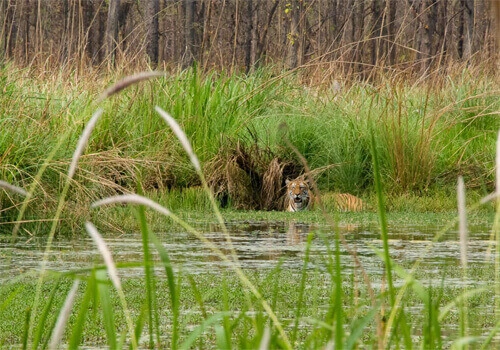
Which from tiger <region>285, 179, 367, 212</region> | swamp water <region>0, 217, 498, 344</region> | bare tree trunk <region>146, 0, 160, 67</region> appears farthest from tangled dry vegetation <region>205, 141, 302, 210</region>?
bare tree trunk <region>146, 0, 160, 67</region>

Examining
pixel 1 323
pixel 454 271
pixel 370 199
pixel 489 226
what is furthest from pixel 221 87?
pixel 1 323

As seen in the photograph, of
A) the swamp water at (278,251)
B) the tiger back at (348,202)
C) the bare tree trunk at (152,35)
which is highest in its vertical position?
the bare tree trunk at (152,35)

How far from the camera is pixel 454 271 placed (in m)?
5.61

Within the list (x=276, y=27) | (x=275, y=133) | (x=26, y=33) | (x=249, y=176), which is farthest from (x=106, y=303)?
(x=276, y=27)

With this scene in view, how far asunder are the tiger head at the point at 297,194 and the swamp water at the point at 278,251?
4.11ft

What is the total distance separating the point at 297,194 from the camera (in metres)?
9.18

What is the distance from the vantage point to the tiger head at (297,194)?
914 cm

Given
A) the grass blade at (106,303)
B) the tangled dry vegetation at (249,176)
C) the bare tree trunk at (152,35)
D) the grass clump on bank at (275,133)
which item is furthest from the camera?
the bare tree trunk at (152,35)

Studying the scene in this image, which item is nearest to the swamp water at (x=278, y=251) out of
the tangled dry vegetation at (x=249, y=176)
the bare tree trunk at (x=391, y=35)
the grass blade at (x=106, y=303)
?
the tangled dry vegetation at (x=249, y=176)

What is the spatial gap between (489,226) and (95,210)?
8.97ft

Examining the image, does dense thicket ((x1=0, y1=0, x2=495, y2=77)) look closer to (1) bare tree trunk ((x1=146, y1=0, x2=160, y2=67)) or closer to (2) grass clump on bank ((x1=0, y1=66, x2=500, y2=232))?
(1) bare tree trunk ((x1=146, y1=0, x2=160, y2=67))

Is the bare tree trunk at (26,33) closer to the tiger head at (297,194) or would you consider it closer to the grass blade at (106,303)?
Result: the tiger head at (297,194)

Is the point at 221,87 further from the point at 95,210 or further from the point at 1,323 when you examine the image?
the point at 1,323

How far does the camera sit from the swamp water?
551cm
